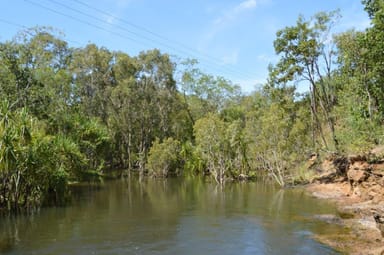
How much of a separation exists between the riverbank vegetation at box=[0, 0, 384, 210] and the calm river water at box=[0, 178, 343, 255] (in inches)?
123

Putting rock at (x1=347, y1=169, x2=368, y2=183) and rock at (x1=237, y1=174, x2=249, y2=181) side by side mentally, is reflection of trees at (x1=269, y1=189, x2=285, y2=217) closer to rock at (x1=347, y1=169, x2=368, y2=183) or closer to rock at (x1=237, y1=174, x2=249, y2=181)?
rock at (x1=347, y1=169, x2=368, y2=183)

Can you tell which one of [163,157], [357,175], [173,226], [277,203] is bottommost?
[173,226]

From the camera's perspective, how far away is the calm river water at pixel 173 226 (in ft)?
53.2

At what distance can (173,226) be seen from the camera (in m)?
20.4

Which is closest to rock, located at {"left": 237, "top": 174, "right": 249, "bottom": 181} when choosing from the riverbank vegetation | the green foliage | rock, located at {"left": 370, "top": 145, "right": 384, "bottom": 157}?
the riverbank vegetation

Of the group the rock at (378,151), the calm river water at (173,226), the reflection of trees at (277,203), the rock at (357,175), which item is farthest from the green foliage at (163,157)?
the rock at (378,151)

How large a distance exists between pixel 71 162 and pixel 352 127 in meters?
20.3

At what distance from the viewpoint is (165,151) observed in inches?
1788

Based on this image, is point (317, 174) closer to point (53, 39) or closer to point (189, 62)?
point (189, 62)

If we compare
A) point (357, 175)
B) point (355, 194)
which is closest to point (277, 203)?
point (355, 194)

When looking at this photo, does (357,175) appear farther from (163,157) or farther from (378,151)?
(163,157)

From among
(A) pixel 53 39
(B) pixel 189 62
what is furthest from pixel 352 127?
(A) pixel 53 39

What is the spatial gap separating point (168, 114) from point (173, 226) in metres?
38.7

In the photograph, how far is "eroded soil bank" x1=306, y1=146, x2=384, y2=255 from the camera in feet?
53.4
